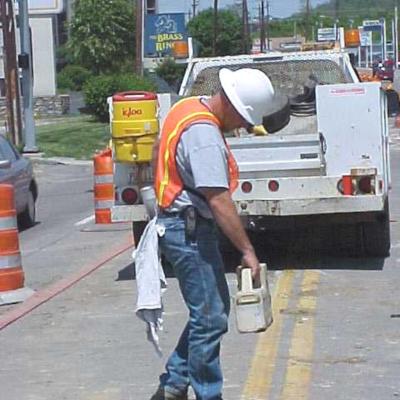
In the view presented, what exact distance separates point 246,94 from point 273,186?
5.79m

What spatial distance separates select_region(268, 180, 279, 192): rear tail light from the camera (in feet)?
39.5

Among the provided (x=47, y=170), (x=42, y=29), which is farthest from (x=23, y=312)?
(x=42, y=29)

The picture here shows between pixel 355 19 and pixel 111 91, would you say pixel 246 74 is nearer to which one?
pixel 111 91

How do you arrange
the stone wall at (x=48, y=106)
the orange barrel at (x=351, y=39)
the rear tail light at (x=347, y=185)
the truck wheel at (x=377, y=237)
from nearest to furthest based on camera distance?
the rear tail light at (x=347, y=185), the truck wheel at (x=377, y=237), the orange barrel at (x=351, y=39), the stone wall at (x=48, y=106)

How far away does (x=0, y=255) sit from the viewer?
11.3 metres

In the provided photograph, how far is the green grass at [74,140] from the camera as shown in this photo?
121ft

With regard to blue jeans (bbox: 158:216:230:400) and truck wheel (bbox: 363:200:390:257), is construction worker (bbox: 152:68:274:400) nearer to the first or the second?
blue jeans (bbox: 158:216:230:400)

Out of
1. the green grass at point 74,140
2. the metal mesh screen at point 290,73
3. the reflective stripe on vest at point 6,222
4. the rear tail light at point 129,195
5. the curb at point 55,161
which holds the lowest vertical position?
the curb at point 55,161

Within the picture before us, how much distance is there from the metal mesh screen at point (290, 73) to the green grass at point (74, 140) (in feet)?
73.3

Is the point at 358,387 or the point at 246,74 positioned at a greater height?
the point at 246,74

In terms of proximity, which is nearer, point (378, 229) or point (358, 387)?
point (358, 387)

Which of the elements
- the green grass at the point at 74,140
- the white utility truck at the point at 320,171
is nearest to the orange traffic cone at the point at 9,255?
the white utility truck at the point at 320,171

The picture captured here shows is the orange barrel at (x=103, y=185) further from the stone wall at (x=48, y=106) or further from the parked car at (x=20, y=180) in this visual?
the stone wall at (x=48, y=106)

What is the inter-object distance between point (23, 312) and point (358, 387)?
12.5 ft
